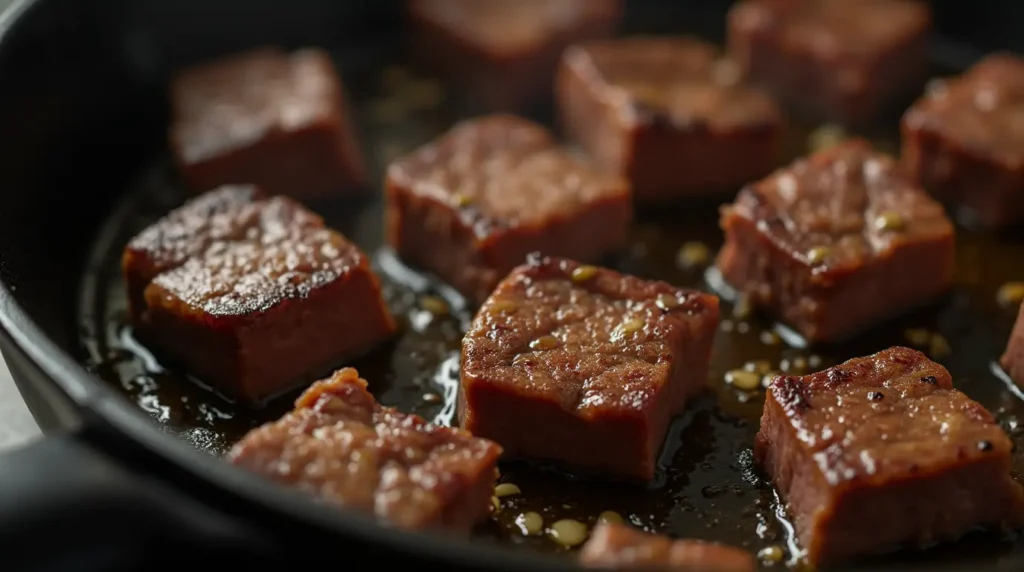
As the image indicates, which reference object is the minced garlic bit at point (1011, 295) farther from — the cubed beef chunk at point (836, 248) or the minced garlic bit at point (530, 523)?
the minced garlic bit at point (530, 523)

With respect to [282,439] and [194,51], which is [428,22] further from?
[282,439]

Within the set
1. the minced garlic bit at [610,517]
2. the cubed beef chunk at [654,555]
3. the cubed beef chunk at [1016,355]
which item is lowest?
the cubed beef chunk at [1016,355]

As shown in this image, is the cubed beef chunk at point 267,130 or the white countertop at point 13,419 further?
the cubed beef chunk at point 267,130

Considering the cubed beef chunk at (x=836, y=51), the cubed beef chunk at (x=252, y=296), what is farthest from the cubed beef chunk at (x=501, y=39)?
the cubed beef chunk at (x=252, y=296)

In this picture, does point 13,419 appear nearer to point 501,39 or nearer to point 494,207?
point 494,207

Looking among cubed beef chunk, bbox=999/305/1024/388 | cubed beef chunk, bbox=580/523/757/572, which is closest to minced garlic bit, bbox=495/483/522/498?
cubed beef chunk, bbox=580/523/757/572

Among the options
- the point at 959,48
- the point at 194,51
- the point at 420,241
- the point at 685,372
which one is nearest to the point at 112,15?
the point at 194,51

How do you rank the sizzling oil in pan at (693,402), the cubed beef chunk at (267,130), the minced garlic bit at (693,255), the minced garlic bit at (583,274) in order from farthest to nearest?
the cubed beef chunk at (267,130), the minced garlic bit at (693,255), the minced garlic bit at (583,274), the sizzling oil in pan at (693,402)

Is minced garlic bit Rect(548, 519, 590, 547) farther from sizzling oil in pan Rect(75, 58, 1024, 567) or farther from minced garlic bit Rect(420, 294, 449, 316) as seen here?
minced garlic bit Rect(420, 294, 449, 316)
